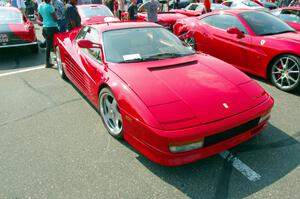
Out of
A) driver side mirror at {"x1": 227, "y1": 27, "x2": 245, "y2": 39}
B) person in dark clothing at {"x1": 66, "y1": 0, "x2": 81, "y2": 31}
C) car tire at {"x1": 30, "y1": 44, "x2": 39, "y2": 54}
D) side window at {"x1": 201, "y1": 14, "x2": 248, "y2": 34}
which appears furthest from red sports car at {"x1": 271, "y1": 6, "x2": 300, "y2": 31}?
car tire at {"x1": 30, "y1": 44, "x2": 39, "y2": 54}

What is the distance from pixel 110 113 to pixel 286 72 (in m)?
3.11

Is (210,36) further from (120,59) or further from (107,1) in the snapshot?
(107,1)

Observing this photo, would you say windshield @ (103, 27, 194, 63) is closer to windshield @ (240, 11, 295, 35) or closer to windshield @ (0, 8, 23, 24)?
windshield @ (240, 11, 295, 35)

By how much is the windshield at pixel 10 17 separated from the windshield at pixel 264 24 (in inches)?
236

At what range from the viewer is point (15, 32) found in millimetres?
6680

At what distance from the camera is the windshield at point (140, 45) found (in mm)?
3340

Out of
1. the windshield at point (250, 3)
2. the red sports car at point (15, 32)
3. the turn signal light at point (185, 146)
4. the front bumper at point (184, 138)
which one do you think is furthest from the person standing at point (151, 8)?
the windshield at point (250, 3)

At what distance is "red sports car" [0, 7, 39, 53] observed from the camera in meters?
6.58

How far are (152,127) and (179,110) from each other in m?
0.32

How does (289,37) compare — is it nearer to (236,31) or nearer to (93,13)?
(236,31)

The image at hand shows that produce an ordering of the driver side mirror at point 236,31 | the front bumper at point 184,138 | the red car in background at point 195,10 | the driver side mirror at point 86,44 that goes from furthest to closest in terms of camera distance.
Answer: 1. the red car in background at point 195,10
2. the driver side mirror at point 236,31
3. the driver side mirror at point 86,44
4. the front bumper at point 184,138

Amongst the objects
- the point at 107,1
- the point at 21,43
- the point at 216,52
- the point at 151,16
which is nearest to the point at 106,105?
the point at 216,52

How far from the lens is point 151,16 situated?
26.8 ft

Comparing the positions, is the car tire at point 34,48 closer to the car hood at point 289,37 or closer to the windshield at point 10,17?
the windshield at point 10,17
